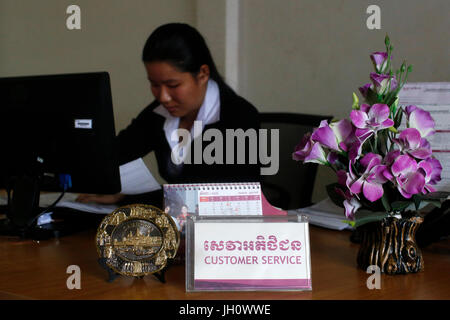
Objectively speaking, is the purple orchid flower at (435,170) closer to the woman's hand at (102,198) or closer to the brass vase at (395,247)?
the brass vase at (395,247)

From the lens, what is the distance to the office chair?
2.20 metres

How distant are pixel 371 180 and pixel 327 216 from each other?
0.55 metres

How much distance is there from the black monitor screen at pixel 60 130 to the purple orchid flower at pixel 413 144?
716mm

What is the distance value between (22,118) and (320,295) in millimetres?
953

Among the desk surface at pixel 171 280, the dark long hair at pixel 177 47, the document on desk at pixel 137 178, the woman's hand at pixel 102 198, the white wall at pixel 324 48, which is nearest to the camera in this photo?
the desk surface at pixel 171 280

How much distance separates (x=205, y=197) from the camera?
1068mm

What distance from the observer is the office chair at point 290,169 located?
2.20 m

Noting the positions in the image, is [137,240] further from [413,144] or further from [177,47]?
[177,47]

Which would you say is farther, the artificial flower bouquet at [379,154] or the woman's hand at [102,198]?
the woman's hand at [102,198]

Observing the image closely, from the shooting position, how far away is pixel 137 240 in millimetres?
997

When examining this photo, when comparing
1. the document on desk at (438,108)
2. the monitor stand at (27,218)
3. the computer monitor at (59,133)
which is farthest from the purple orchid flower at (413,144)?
the monitor stand at (27,218)

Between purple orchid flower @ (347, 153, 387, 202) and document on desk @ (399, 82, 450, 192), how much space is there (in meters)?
0.46

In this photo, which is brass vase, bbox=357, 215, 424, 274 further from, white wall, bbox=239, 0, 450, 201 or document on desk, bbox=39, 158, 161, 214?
white wall, bbox=239, 0, 450, 201

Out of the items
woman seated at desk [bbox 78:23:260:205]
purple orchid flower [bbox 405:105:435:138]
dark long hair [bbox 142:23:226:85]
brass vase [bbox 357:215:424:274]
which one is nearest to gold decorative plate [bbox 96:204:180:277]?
brass vase [bbox 357:215:424:274]
